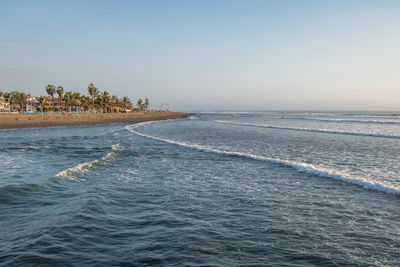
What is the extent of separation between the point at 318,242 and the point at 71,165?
14.2 meters

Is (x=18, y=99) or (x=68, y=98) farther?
(x=68, y=98)

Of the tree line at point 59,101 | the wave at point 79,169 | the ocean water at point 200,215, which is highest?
the tree line at point 59,101

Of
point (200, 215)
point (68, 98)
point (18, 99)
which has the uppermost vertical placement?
point (68, 98)

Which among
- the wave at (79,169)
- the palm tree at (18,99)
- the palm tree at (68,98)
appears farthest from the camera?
the palm tree at (68,98)

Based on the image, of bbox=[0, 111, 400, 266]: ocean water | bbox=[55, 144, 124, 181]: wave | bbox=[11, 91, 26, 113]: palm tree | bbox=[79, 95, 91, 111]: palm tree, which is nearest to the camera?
bbox=[0, 111, 400, 266]: ocean water

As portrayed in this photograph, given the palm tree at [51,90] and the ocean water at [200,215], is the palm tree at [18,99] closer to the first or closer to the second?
the palm tree at [51,90]

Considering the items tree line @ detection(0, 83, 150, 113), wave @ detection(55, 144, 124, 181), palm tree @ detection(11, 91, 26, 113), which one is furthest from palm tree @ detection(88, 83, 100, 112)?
wave @ detection(55, 144, 124, 181)

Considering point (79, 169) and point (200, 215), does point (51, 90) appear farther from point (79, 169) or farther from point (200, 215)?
point (200, 215)

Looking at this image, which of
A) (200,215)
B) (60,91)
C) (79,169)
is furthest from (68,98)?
(200,215)

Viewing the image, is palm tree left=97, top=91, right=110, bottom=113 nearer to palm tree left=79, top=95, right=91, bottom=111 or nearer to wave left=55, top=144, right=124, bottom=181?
palm tree left=79, top=95, right=91, bottom=111

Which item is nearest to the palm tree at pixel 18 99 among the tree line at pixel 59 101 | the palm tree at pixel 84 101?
the tree line at pixel 59 101

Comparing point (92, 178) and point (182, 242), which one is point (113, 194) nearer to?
point (92, 178)

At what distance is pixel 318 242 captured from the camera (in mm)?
6363

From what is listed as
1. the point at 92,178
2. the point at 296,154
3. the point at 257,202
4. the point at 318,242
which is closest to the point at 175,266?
the point at 318,242
